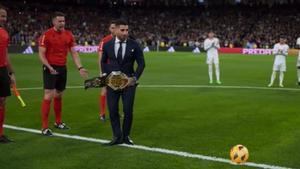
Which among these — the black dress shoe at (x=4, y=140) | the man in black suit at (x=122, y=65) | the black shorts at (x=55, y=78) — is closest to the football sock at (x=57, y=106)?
the black shorts at (x=55, y=78)

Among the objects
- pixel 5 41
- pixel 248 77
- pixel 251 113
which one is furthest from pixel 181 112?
pixel 248 77

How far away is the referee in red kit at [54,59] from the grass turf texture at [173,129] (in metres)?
0.79

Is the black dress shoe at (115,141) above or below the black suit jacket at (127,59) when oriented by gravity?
below

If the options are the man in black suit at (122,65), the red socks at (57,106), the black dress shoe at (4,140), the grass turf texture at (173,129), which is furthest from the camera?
the red socks at (57,106)

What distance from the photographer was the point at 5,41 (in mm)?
9570

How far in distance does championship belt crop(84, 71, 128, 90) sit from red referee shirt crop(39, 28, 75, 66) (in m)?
1.80

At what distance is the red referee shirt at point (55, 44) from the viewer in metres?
10.2

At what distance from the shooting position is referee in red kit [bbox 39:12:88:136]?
10.1m

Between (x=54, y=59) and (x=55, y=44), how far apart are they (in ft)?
1.04

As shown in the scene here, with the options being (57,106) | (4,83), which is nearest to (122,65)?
(4,83)

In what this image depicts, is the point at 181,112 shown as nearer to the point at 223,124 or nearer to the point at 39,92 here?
the point at 223,124

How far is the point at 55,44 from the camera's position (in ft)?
33.6

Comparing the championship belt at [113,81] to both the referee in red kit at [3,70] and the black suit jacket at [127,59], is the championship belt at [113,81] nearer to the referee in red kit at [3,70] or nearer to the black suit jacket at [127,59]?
the black suit jacket at [127,59]

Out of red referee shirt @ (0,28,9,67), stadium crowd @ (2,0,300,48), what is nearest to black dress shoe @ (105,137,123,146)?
red referee shirt @ (0,28,9,67)
